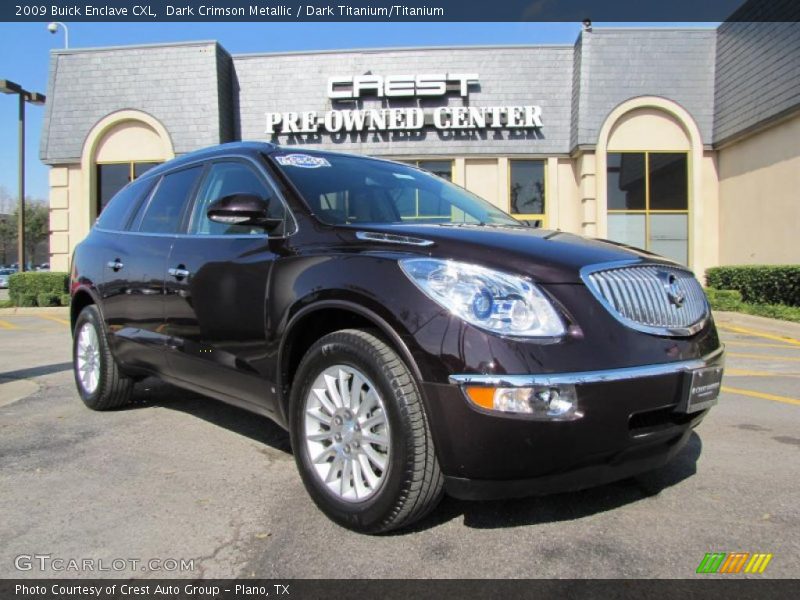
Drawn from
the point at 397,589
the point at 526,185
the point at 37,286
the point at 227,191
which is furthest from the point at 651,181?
the point at 37,286

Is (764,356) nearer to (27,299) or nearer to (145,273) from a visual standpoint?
(145,273)

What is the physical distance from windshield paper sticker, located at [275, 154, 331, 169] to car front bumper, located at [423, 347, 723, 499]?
1.76 meters

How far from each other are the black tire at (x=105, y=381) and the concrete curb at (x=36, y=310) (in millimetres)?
11317

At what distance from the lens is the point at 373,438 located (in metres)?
2.62

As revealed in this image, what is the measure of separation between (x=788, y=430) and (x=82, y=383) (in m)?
5.39

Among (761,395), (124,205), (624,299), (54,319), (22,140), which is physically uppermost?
(22,140)

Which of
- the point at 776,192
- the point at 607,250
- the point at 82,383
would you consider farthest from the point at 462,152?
the point at 607,250

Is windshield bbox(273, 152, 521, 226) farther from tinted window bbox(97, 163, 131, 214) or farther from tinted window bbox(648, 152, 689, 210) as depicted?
tinted window bbox(97, 163, 131, 214)

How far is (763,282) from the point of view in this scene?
13539 mm

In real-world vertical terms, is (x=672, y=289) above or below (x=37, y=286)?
below

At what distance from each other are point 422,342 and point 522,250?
1.97 ft

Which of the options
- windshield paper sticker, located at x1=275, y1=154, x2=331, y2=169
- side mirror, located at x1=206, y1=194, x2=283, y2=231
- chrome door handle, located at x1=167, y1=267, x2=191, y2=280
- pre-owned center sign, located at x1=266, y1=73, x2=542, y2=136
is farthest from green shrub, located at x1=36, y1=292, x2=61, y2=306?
side mirror, located at x1=206, y1=194, x2=283, y2=231

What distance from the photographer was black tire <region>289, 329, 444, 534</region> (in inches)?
95.2

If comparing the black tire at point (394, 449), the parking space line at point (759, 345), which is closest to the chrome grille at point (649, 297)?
the black tire at point (394, 449)
